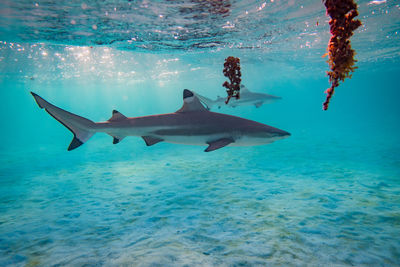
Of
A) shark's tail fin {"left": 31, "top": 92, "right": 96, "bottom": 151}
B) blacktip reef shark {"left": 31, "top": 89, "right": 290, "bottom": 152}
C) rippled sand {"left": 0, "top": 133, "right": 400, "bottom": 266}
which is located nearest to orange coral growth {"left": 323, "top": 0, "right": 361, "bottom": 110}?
blacktip reef shark {"left": 31, "top": 89, "right": 290, "bottom": 152}

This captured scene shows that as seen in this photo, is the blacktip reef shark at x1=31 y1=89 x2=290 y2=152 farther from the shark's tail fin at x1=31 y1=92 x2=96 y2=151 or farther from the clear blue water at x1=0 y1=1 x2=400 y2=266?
the clear blue water at x1=0 y1=1 x2=400 y2=266

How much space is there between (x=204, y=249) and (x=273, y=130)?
9.46 feet

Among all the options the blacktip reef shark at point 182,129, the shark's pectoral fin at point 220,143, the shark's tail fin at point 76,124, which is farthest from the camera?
the blacktip reef shark at point 182,129

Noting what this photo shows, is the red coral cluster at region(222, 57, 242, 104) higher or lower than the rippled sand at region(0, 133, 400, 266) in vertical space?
higher

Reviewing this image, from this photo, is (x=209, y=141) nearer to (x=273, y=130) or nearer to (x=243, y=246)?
(x=273, y=130)

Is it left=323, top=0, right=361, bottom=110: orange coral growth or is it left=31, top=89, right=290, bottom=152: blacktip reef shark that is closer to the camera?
left=323, top=0, right=361, bottom=110: orange coral growth

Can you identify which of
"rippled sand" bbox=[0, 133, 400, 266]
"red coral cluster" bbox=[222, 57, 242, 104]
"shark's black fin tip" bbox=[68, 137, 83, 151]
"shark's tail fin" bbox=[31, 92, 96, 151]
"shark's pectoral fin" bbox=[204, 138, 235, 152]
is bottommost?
"rippled sand" bbox=[0, 133, 400, 266]

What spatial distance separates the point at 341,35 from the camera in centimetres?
277

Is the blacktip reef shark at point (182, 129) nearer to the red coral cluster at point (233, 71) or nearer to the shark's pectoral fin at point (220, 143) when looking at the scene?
the shark's pectoral fin at point (220, 143)

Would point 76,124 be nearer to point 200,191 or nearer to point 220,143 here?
point 220,143

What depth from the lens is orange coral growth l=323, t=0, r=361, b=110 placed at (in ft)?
8.71

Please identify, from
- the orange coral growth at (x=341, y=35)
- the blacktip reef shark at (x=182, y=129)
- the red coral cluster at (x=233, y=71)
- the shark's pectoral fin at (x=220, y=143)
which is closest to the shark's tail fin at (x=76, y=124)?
the blacktip reef shark at (x=182, y=129)

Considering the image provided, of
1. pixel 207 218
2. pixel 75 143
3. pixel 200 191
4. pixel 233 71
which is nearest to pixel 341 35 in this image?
pixel 233 71

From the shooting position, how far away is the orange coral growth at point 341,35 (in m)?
2.66
